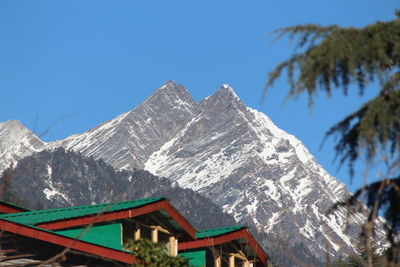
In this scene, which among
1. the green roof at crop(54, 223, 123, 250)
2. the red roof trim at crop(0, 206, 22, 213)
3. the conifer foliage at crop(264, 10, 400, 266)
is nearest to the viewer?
the conifer foliage at crop(264, 10, 400, 266)

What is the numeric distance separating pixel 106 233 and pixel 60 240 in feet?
11.3

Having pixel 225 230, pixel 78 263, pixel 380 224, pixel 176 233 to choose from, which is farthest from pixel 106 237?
pixel 380 224

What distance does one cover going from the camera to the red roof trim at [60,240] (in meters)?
17.2

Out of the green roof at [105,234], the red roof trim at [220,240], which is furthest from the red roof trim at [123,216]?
the red roof trim at [220,240]

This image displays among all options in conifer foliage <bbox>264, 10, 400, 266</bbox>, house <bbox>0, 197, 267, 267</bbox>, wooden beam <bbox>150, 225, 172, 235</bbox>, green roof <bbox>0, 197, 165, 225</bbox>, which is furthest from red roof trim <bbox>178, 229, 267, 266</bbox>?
conifer foliage <bbox>264, 10, 400, 266</bbox>

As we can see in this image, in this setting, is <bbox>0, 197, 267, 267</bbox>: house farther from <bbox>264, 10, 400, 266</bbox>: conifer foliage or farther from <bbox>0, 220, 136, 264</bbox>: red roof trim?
<bbox>264, 10, 400, 266</bbox>: conifer foliage

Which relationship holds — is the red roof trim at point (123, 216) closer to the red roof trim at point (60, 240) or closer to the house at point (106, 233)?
the house at point (106, 233)

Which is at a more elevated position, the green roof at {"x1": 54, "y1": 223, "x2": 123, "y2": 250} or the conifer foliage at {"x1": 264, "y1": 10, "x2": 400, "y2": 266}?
the green roof at {"x1": 54, "y1": 223, "x2": 123, "y2": 250}

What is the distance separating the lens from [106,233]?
21266 mm

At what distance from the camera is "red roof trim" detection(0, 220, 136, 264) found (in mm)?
17172

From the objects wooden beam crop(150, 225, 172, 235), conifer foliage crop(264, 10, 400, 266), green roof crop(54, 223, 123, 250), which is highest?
wooden beam crop(150, 225, 172, 235)

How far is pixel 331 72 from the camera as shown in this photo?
9016 millimetres

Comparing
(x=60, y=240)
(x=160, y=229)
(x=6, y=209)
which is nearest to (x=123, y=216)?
(x=160, y=229)

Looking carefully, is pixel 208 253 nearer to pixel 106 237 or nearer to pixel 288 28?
pixel 106 237
